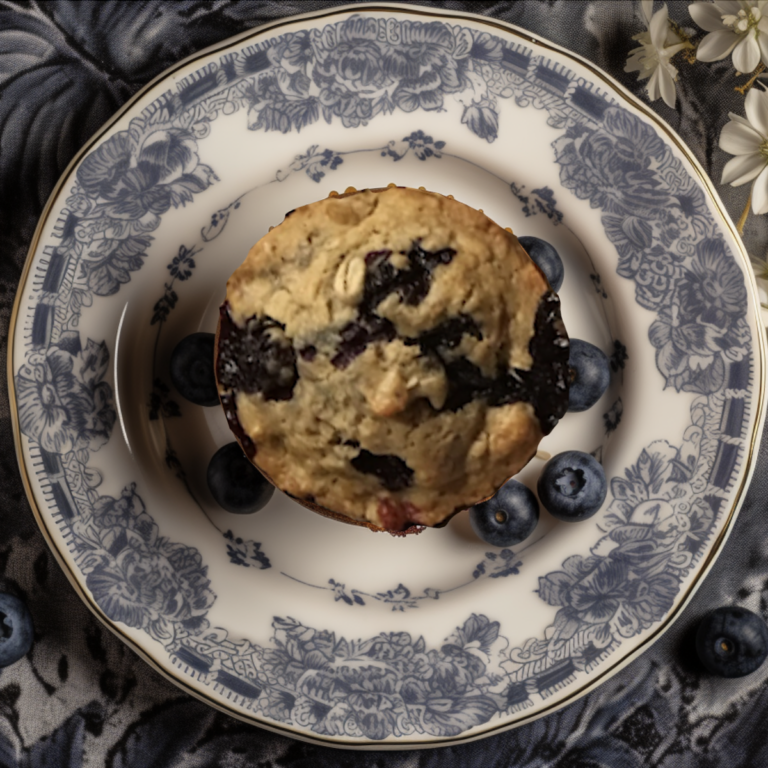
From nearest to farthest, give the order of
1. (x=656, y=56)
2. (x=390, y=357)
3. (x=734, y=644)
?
(x=390, y=357), (x=656, y=56), (x=734, y=644)

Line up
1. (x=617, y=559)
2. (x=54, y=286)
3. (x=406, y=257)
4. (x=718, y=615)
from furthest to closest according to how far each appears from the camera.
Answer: (x=718, y=615)
(x=617, y=559)
(x=54, y=286)
(x=406, y=257)

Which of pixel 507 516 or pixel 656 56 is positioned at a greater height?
pixel 656 56

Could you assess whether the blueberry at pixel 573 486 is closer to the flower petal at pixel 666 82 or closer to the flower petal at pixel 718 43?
the flower petal at pixel 666 82

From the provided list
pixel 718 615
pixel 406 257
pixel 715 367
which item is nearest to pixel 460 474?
pixel 406 257

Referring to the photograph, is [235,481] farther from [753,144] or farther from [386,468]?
[753,144]

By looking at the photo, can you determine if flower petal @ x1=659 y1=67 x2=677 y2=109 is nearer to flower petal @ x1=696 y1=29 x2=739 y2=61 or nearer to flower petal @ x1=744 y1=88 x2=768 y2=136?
flower petal @ x1=696 y1=29 x2=739 y2=61

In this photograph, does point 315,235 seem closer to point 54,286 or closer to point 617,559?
point 54,286

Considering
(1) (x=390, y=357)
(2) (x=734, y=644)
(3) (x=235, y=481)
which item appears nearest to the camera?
(1) (x=390, y=357)

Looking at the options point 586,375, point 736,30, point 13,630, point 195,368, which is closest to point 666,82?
point 736,30
